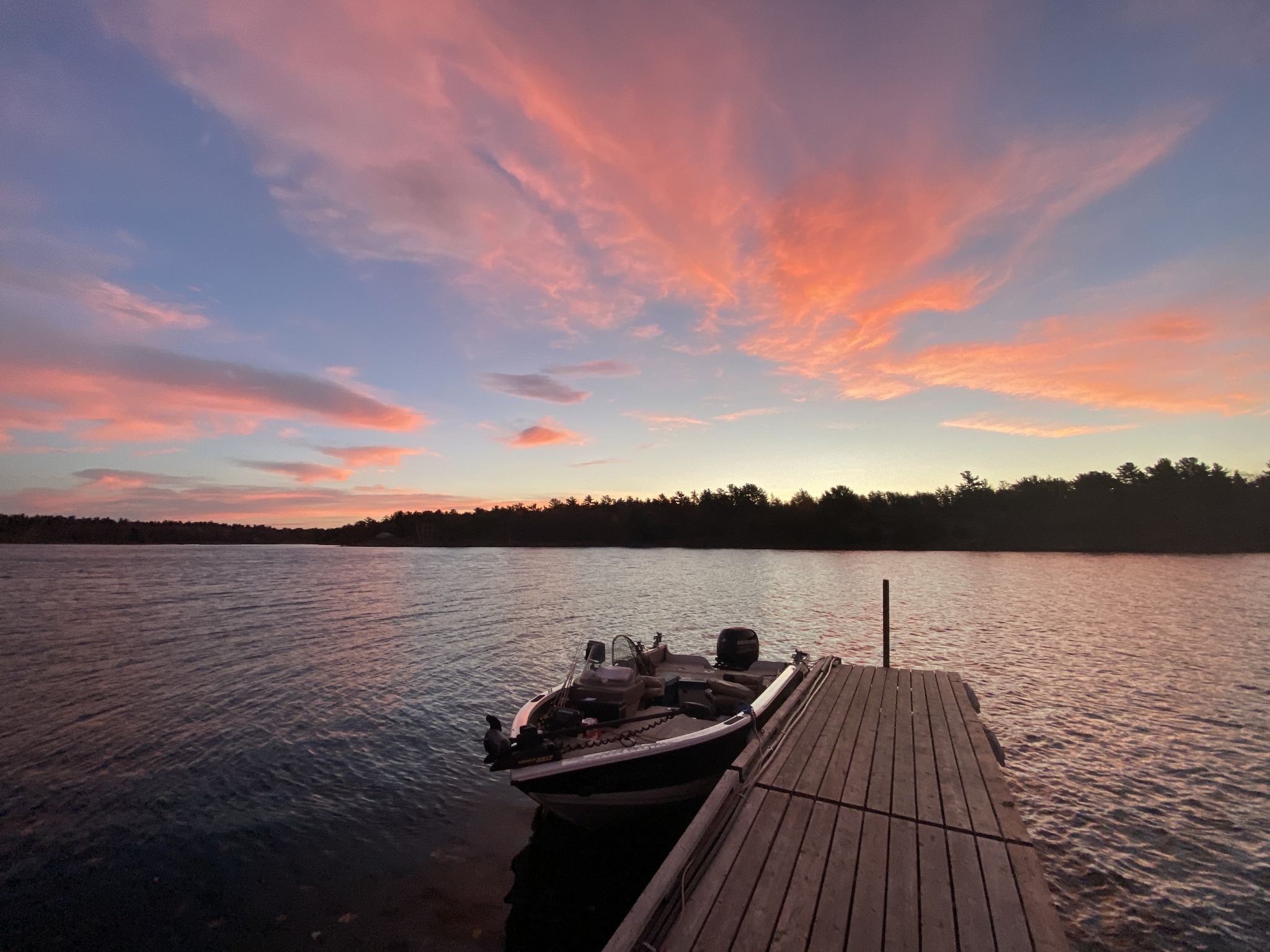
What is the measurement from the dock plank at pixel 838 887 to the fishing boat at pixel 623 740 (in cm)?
285

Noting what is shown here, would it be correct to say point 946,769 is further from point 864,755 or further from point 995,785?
point 864,755

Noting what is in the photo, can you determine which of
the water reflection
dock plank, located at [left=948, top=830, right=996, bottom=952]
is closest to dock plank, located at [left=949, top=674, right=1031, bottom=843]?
dock plank, located at [left=948, top=830, right=996, bottom=952]

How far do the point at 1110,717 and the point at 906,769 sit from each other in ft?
36.5

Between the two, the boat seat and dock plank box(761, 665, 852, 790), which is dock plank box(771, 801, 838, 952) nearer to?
dock plank box(761, 665, 852, 790)

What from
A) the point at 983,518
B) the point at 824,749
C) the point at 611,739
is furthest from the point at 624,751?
the point at 983,518

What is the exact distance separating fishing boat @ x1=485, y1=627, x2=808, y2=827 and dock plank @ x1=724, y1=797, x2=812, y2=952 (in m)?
2.46

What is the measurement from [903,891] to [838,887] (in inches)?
21.1

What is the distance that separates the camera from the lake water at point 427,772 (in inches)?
290

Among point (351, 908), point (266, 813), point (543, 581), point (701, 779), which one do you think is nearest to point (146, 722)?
point (266, 813)

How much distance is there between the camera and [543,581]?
56.2 m

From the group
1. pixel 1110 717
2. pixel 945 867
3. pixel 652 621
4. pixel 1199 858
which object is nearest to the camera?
pixel 945 867

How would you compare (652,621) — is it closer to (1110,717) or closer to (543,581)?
(1110,717)

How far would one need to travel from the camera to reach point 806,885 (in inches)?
196

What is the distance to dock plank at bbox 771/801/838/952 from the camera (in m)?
4.33
